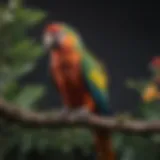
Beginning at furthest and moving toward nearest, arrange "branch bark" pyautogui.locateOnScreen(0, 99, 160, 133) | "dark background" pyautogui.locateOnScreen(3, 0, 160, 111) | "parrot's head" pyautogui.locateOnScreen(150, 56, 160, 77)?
"dark background" pyautogui.locateOnScreen(3, 0, 160, 111) < "parrot's head" pyautogui.locateOnScreen(150, 56, 160, 77) < "branch bark" pyautogui.locateOnScreen(0, 99, 160, 133)

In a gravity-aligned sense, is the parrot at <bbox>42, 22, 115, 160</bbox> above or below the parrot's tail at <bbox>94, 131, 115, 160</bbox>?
above

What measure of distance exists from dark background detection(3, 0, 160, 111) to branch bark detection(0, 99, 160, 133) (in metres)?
0.54

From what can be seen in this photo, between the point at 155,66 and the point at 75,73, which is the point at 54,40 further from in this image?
the point at 155,66

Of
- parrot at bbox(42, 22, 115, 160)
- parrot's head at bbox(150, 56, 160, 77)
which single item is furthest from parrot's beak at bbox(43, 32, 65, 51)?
parrot's head at bbox(150, 56, 160, 77)

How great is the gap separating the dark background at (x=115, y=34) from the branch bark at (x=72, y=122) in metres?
0.54

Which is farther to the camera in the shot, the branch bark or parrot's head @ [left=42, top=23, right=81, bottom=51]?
parrot's head @ [left=42, top=23, right=81, bottom=51]

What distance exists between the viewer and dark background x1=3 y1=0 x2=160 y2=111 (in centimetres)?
150

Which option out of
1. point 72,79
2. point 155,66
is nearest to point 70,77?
point 72,79

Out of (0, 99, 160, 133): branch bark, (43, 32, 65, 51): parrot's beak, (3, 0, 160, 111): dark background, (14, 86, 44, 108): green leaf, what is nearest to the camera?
(0, 99, 160, 133): branch bark

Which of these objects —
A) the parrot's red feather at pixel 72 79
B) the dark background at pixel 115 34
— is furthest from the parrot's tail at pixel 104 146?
the dark background at pixel 115 34

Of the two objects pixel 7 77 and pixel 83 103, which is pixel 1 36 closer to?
pixel 7 77

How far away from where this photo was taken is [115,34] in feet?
4.91

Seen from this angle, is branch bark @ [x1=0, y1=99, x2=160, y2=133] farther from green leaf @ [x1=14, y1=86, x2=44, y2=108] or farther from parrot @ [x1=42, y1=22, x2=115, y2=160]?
green leaf @ [x1=14, y1=86, x2=44, y2=108]

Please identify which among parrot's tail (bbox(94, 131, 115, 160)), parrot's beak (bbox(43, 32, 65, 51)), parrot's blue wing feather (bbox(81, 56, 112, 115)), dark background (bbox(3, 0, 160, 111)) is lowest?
dark background (bbox(3, 0, 160, 111))
